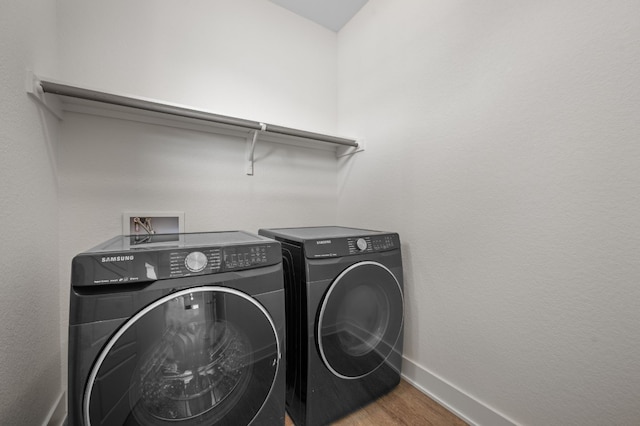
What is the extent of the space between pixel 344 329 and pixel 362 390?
0.34 m

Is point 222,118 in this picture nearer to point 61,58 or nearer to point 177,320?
point 61,58

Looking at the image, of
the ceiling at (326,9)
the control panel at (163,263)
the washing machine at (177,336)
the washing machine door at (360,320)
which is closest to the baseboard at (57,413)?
the washing machine at (177,336)

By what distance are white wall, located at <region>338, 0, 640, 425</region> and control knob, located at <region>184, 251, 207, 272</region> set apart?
1.05 meters

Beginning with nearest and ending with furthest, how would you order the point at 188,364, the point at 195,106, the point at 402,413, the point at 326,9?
1. the point at 188,364
2. the point at 402,413
3. the point at 195,106
4. the point at 326,9

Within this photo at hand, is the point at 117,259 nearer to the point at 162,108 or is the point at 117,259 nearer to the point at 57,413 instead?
the point at 162,108

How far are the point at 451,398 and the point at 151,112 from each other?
2005 millimetres

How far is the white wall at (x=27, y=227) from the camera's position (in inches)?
30.3

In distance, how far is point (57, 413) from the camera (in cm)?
106

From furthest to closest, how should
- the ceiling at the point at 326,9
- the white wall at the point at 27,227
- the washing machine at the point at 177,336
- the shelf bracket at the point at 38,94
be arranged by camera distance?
the ceiling at the point at 326,9 < the shelf bracket at the point at 38,94 < the white wall at the point at 27,227 < the washing machine at the point at 177,336

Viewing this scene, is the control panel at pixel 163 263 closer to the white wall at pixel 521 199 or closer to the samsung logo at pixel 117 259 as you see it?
the samsung logo at pixel 117 259

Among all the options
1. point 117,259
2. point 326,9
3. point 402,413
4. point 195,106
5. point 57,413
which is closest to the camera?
point 117,259

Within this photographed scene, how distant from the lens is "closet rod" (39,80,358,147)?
96 centimetres

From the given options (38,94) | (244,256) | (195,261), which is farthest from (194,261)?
(38,94)

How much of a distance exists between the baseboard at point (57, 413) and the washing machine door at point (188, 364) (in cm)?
65
